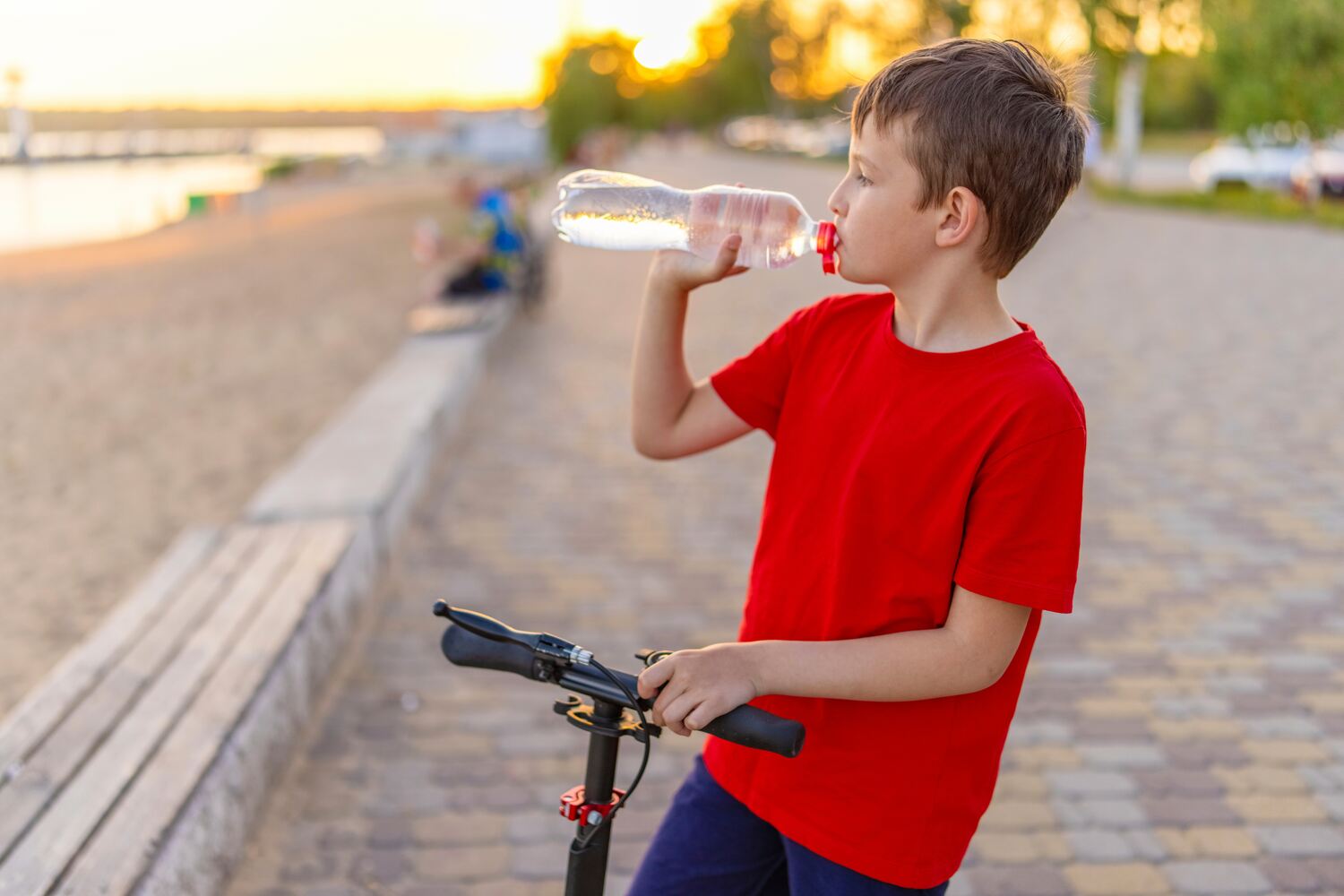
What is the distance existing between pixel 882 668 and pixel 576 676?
1.35 feet

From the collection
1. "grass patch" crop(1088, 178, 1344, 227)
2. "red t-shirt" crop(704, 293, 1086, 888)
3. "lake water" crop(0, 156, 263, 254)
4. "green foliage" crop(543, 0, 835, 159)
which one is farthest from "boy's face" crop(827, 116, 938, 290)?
"green foliage" crop(543, 0, 835, 159)

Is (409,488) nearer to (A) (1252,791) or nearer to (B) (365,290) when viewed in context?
(A) (1252,791)

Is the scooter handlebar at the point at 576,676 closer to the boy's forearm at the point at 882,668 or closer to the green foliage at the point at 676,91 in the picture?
the boy's forearm at the point at 882,668

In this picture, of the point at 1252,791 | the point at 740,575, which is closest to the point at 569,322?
the point at 740,575

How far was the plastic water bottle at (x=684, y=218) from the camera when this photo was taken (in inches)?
73.6

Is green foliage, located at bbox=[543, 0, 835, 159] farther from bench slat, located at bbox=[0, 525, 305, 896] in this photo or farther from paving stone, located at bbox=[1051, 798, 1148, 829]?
paving stone, located at bbox=[1051, 798, 1148, 829]

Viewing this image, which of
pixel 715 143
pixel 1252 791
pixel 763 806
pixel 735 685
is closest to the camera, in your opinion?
pixel 735 685

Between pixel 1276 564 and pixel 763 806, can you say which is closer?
pixel 763 806

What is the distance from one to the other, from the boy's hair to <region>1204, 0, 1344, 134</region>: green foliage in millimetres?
24750

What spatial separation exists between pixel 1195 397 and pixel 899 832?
26.1 feet

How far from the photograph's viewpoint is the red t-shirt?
1.52 m

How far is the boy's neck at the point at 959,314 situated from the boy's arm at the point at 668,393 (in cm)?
37

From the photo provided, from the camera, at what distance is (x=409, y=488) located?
599cm

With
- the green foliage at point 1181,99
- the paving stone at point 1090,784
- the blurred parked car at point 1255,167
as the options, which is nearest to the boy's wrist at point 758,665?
the paving stone at point 1090,784
